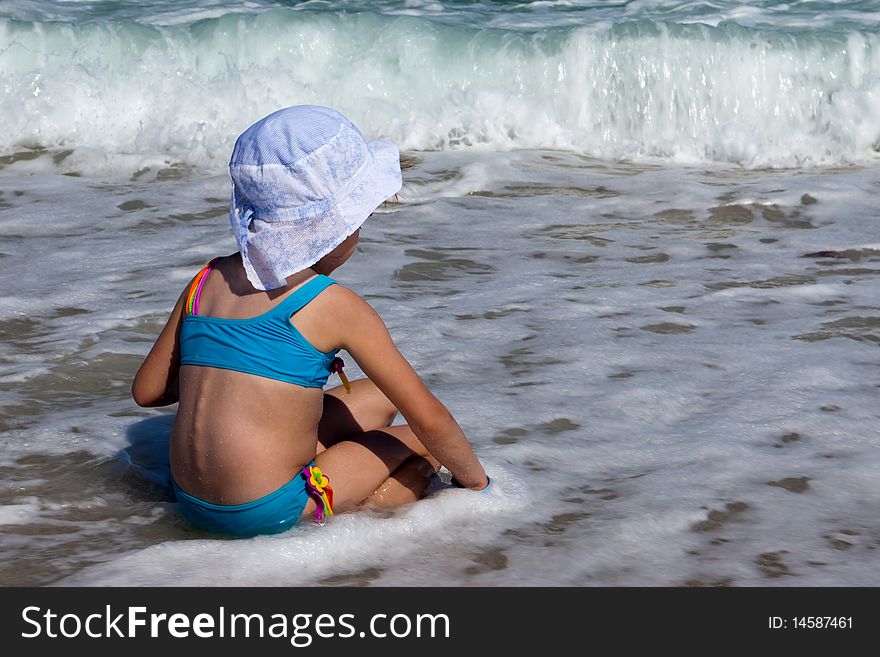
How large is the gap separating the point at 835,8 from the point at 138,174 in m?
7.50

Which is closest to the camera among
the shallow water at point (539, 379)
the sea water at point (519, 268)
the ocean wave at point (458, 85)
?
the shallow water at point (539, 379)

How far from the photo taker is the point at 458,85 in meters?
9.94

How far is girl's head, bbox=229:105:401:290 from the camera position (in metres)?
2.75

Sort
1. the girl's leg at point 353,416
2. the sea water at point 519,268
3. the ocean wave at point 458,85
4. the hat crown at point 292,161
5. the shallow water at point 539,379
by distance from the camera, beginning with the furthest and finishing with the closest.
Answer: the ocean wave at point 458,85, the girl's leg at point 353,416, the sea water at point 519,268, the shallow water at point 539,379, the hat crown at point 292,161

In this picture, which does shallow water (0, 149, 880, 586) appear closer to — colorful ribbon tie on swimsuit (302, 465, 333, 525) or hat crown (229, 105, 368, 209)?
colorful ribbon tie on swimsuit (302, 465, 333, 525)

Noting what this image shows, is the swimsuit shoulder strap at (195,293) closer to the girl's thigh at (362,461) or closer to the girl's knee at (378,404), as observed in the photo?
the girl's thigh at (362,461)

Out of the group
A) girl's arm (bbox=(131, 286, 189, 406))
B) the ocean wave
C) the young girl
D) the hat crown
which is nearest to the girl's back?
the young girl

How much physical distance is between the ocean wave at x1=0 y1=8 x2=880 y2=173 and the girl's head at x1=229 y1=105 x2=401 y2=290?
19.5ft

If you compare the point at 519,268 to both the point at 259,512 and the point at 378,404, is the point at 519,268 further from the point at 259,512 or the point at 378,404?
the point at 259,512

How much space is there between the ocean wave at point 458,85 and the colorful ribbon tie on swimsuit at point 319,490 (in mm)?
5953

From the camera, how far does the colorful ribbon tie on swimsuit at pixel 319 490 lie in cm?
299

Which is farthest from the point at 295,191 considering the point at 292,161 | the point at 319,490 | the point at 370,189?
the point at 319,490

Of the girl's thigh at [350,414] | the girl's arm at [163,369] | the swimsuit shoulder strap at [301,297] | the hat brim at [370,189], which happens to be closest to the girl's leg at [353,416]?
the girl's thigh at [350,414]

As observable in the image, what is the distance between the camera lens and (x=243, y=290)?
288 cm
